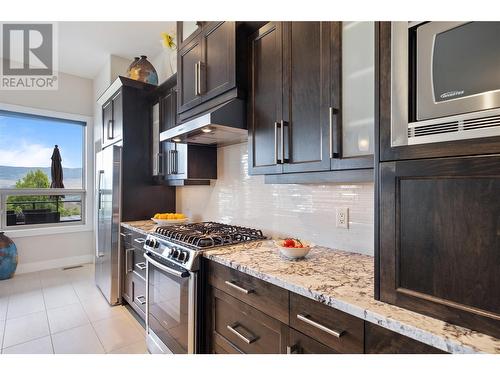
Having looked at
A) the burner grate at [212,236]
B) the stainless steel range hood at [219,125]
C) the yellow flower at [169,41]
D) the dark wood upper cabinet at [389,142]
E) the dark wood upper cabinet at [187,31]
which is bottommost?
the burner grate at [212,236]

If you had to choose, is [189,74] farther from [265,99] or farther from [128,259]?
[128,259]

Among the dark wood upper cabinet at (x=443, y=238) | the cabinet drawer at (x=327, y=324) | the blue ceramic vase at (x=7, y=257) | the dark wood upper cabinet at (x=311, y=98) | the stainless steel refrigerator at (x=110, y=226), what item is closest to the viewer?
the dark wood upper cabinet at (x=443, y=238)

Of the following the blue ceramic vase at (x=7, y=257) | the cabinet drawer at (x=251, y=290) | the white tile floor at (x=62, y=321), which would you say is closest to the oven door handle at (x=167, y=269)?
the cabinet drawer at (x=251, y=290)

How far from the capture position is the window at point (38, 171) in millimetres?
3980

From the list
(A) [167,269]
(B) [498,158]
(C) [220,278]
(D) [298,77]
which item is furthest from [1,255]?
(B) [498,158]

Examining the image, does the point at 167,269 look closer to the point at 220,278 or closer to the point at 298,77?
the point at 220,278

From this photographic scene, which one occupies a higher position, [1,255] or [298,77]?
[298,77]

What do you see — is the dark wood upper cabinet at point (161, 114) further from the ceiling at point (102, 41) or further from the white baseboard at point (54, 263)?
the white baseboard at point (54, 263)

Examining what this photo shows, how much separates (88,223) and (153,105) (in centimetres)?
256

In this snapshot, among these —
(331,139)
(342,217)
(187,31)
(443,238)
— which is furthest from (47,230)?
(443,238)

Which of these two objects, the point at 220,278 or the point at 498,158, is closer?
the point at 498,158

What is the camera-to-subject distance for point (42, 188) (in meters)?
4.22

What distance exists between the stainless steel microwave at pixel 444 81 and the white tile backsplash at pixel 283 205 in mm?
729
